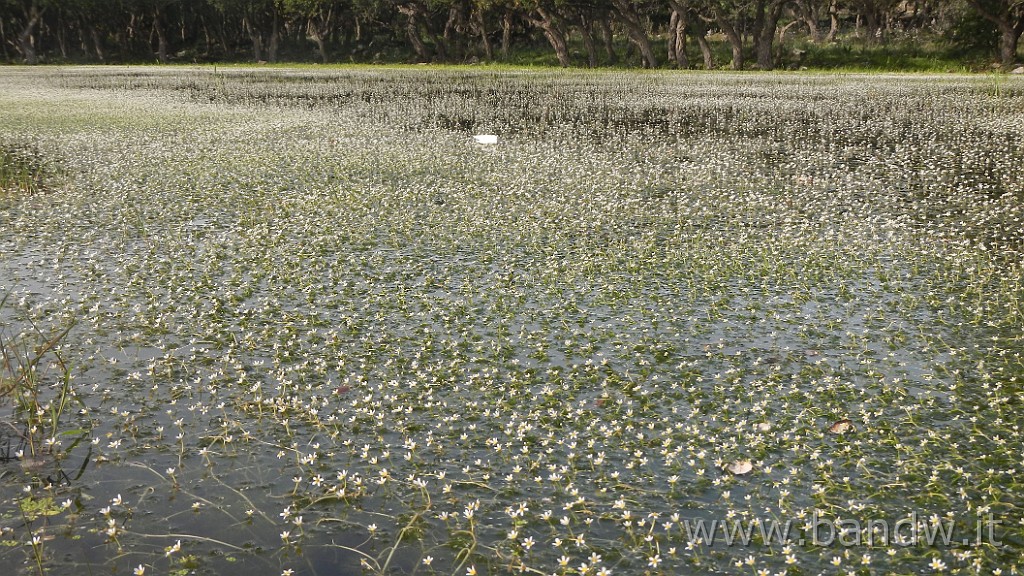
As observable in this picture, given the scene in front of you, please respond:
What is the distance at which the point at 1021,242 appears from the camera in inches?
421

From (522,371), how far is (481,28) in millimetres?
66659

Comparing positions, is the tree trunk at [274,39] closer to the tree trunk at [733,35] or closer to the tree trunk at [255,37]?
the tree trunk at [255,37]

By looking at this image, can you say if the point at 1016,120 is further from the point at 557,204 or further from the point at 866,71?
the point at 866,71

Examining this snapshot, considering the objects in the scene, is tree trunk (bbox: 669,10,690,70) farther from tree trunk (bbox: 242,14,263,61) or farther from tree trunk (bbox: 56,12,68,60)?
tree trunk (bbox: 56,12,68,60)

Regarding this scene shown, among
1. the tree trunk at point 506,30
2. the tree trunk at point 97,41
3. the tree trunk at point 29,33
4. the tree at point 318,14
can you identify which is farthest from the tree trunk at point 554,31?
the tree trunk at point 97,41

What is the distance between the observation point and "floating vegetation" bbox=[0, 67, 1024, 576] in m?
4.72

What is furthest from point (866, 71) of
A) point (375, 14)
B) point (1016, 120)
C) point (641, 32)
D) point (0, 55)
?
point (0, 55)

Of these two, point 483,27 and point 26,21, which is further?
point 26,21

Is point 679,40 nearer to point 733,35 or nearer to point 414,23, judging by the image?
point 733,35

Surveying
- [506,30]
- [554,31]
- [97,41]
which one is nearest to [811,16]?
[554,31]

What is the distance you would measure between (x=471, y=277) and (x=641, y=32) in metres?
52.5

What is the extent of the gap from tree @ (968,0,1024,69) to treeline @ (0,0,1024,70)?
8cm

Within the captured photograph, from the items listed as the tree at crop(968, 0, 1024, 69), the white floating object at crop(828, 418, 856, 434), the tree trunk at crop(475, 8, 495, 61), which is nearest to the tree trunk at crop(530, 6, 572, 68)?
the tree trunk at crop(475, 8, 495, 61)

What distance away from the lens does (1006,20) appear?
47969 mm
